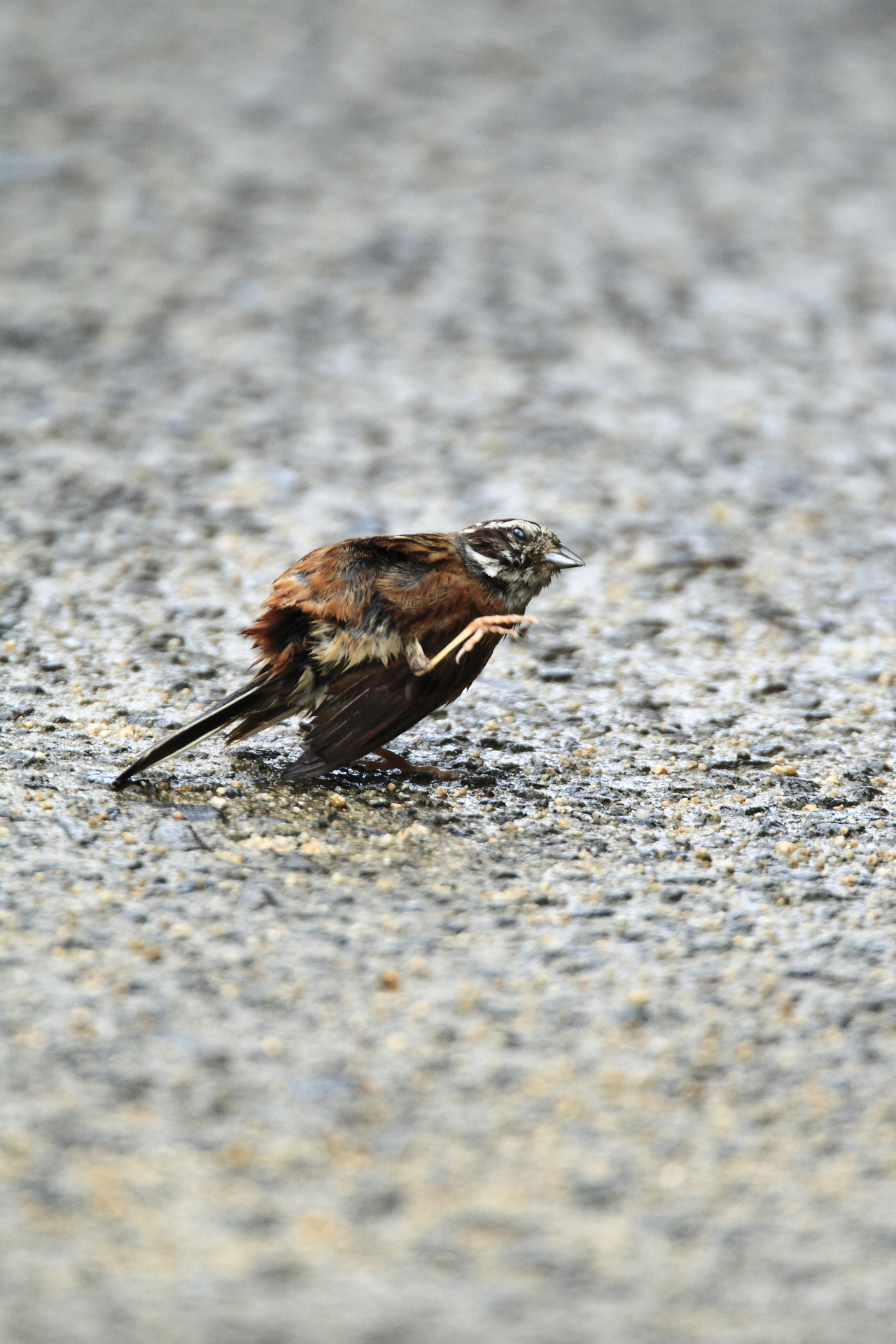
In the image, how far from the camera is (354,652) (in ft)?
11.2

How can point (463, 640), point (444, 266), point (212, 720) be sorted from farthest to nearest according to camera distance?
1. point (444, 266)
2. point (463, 640)
3. point (212, 720)

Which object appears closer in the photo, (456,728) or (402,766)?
(402,766)

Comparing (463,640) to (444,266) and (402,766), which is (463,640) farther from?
(444,266)

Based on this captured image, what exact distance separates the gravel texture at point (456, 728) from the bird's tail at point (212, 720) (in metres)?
0.19

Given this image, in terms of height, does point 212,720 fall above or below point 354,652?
below

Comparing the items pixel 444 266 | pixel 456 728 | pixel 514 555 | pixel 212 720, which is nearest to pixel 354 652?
pixel 212 720

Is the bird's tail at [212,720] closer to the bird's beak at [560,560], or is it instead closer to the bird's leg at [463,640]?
the bird's leg at [463,640]

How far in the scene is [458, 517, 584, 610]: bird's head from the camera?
12.2 ft

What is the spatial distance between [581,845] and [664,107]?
798 centimetres

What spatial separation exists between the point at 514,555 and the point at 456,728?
2.30 ft

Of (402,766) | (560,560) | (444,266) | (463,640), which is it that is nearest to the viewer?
(463,640)

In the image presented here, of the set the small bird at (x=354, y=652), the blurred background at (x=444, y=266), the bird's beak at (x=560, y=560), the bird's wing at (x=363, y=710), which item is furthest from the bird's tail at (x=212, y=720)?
the blurred background at (x=444, y=266)

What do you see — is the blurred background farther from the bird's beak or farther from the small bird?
the small bird

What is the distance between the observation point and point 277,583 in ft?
11.4
